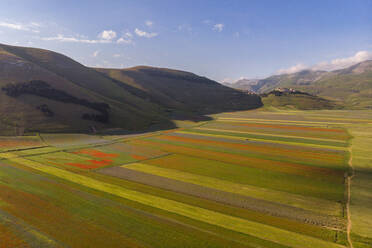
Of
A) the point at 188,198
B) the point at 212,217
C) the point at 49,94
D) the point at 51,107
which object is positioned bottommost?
the point at 212,217

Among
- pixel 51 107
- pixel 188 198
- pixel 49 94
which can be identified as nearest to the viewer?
pixel 188 198

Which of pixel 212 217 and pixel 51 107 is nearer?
pixel 212 217

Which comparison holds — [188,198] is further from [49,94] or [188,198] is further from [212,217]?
[49,94]

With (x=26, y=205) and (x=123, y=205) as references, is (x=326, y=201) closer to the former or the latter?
(x=123, y=205)

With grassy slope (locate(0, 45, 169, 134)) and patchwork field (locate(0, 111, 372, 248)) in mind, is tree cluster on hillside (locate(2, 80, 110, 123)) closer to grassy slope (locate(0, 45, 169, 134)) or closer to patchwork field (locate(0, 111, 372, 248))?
grassy slope (locate(0, 45, 169, 134))

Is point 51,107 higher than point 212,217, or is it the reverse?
point 51,107

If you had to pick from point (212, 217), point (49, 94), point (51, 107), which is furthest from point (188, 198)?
point (49, 94)

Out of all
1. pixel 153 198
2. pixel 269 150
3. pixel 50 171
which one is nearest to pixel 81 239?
pixel 153 198

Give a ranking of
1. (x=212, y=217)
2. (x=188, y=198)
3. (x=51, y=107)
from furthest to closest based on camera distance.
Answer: (x=51, y=107) < (x=188, y=198) < (x=212, y=217)
